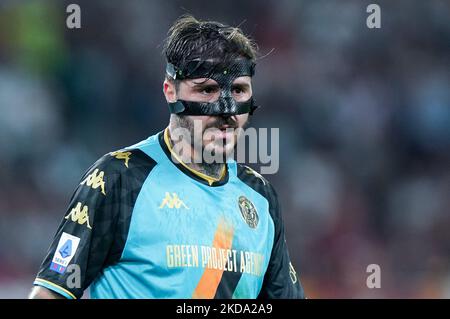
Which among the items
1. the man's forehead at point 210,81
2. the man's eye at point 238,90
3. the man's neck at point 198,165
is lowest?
the man's neck at point 198,165

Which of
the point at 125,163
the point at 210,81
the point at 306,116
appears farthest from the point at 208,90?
the point at 306,116

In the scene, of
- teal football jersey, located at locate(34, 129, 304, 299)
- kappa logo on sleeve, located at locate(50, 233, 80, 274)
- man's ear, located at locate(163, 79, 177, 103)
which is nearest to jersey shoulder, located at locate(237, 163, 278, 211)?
teal football jersey, located at locate(34, 129, 304, 299)

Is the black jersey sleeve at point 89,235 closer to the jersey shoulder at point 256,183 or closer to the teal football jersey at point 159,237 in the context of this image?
the teal football jersey at point 159,237

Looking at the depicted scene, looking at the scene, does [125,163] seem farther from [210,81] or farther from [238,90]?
[238,90]

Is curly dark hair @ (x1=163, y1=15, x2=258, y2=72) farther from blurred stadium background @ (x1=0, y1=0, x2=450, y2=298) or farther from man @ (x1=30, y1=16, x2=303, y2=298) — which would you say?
blurred stadium background @ (x1=0, y1=0, x2=450, y2=298)

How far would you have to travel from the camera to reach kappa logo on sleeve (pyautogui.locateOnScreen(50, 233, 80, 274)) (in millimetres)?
3852

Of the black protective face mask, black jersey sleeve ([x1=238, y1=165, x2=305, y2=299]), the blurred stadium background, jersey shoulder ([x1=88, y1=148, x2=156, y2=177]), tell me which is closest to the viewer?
jersey shoulder ([x1=88, y1=148, x2=156, y2=177])

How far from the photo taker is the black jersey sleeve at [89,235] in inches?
151

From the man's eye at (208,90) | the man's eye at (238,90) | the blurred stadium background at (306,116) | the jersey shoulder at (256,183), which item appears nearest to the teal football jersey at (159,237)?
the jersey shoulder at (256,183)

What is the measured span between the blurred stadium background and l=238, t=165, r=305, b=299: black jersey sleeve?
407 cm

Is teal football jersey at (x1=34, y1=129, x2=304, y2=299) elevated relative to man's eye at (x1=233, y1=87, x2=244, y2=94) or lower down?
lower down

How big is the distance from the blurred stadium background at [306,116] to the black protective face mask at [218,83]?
175 inches
